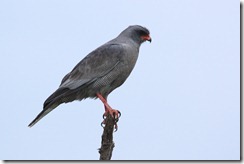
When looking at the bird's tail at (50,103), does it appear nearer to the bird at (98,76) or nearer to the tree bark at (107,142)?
the bird at (98,76)

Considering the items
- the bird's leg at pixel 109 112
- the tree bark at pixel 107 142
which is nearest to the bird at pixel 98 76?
the bird's leg at pixel 109 112

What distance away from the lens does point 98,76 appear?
10516mm

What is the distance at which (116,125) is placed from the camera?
9297 millimetres

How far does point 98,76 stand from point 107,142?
247 cm

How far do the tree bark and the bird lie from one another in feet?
4.87

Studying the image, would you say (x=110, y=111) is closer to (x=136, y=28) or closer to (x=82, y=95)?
(x=82, y=95)

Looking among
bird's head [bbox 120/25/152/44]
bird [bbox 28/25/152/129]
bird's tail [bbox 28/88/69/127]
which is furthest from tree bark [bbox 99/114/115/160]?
bird's head [bbox 120/25/152/44]

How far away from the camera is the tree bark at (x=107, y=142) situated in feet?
27.3

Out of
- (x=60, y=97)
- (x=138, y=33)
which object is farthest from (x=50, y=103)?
(x=138, y=33)

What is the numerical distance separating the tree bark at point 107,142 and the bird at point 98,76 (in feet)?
4.87

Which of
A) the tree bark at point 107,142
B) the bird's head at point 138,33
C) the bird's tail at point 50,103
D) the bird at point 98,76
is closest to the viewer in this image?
the tree bark at point 107,142

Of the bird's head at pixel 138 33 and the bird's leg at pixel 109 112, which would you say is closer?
the bird's leg at pixel 109 112

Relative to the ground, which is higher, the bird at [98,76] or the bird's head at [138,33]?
the bird's head at [138,33]

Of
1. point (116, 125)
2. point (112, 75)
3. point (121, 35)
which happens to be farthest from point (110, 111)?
point (121, 35)
